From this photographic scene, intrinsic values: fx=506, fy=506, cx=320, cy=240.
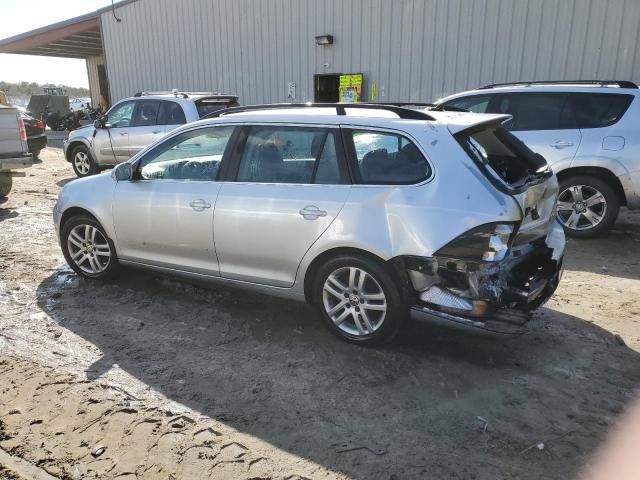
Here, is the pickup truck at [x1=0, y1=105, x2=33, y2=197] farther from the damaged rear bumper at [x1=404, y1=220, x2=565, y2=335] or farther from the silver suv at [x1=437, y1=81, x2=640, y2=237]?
the damaged rear bumper at [x1=404, y1=220, x2=565, y2=335]

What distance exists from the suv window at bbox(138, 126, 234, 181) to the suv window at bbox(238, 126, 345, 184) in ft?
0.88

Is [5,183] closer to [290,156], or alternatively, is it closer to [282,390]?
[290,156]

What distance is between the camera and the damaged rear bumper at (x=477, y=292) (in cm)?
308

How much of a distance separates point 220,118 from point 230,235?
0.99 meters

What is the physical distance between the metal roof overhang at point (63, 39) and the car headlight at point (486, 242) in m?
18.5

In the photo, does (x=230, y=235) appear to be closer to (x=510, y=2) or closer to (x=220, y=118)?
(x=220, y=118)

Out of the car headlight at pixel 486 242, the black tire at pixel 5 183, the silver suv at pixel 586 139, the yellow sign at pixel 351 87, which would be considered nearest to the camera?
the car headlight at pixel 486 242

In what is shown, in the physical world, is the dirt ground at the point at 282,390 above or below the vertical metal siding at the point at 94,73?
below

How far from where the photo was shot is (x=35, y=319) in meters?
4.16

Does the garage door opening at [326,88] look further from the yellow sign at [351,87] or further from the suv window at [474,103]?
the suv window at [474,103]

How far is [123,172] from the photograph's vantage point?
4.46 metres

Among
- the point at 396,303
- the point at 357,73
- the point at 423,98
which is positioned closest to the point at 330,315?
the point at 396,303

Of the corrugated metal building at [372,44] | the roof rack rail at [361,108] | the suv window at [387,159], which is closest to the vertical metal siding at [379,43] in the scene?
the corrugated metal building at [372,44]

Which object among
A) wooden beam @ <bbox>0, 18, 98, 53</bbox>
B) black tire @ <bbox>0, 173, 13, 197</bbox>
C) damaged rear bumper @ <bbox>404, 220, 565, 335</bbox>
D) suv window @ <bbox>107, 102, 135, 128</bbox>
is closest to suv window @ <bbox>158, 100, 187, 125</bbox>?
suv window @ <bbox>107, 102, 135, 128</bbox>
